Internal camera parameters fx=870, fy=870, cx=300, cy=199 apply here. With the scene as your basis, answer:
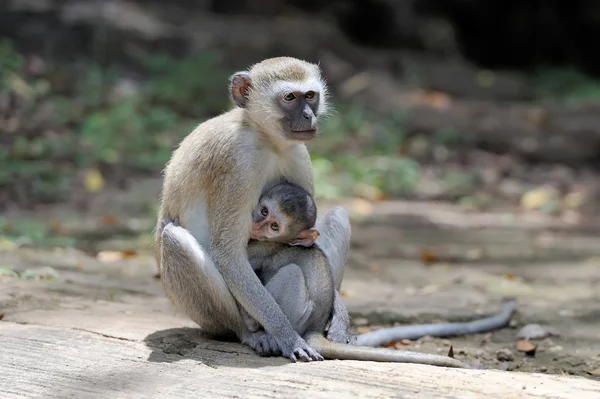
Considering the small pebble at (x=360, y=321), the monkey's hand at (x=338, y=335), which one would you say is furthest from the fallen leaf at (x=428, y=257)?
the monkey's hand at (x=338, y=335)

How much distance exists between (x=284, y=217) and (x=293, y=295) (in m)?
0.49

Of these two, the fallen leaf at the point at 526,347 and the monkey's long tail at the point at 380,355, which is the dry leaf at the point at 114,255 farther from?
the fallen leaf at the point at 526,347

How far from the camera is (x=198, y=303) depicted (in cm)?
538

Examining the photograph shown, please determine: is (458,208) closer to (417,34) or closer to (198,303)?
(198,303)

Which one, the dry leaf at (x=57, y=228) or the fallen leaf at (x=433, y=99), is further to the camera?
the fallen leaf at (x=433, y=99)

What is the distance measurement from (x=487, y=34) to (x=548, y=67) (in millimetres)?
2066

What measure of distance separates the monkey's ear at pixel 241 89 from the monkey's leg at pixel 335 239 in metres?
0.97

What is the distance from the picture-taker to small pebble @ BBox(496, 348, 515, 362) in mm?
5875

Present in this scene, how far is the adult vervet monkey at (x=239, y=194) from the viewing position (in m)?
5.23

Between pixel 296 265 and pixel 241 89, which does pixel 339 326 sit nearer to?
pixel 296 265

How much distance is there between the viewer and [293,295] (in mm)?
5391

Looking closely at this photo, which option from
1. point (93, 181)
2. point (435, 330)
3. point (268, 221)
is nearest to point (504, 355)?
point (435, 330)

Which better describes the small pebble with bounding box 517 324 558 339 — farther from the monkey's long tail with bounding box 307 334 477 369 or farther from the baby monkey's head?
the baby monkey's head

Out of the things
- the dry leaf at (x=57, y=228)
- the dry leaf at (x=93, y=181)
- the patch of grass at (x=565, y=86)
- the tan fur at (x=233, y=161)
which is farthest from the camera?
Answer: the patch of grass at (x=565, y=86)
